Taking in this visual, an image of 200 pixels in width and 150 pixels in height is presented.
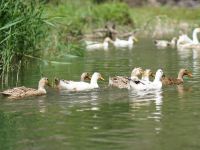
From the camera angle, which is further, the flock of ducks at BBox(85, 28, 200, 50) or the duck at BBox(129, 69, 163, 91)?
the flock of ducks at BBox(85, 28, 200, 50)

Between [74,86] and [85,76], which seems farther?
[85,76]

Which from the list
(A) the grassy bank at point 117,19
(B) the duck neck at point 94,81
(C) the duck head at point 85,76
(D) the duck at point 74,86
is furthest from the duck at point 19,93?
(A) the grassy bank at point 117,19

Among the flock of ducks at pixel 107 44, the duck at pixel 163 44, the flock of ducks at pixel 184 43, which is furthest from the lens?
the duck at pixel 163 44

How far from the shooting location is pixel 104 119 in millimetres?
12172

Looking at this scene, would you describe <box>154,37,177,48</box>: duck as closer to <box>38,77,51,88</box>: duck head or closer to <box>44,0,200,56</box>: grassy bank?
<box>44,0,200,56</box>: grassy bank

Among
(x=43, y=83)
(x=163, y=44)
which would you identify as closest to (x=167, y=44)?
(x=163, y=44)

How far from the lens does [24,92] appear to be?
15.0 m

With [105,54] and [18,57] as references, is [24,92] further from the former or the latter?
[105,54]

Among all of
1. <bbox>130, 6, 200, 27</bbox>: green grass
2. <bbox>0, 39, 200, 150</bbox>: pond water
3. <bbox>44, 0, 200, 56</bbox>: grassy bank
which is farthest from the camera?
<bbox>130, 6, 200, 27</bbox>: green grass

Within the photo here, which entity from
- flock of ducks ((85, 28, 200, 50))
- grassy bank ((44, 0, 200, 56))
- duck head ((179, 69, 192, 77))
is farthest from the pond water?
grassy bank ((44, 0, 200, 56))

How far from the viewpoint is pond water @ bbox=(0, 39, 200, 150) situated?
10258 millimetres

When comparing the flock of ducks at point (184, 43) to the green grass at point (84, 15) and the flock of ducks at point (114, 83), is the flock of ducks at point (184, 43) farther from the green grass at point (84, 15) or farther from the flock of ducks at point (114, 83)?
the flock of ducks at point (114, 83)

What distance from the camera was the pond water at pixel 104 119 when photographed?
10258 mm

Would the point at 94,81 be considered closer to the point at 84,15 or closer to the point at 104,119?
the point at 104,119
